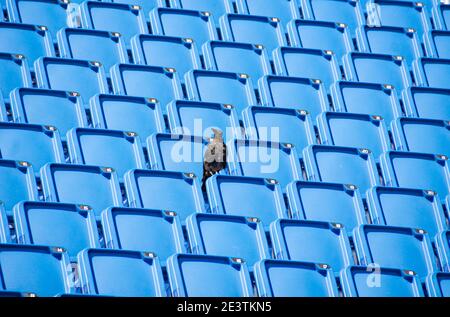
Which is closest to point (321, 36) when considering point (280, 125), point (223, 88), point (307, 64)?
point (307, 64)

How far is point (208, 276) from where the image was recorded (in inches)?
140

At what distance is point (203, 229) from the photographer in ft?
12.3

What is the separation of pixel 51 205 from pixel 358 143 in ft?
4.79

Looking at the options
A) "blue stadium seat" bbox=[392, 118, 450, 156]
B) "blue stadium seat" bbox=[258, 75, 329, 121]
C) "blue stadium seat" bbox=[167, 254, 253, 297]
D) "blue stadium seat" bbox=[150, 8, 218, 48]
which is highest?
"blue stadium seat" bbox=[150, 8, 218, 48]

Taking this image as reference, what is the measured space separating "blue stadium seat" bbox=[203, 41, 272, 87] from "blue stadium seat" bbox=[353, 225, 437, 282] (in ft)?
3.70

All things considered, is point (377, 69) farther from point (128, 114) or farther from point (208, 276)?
point (208, 276)

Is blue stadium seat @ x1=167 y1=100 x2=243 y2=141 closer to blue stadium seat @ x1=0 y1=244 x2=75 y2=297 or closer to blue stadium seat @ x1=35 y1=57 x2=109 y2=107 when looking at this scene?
blue stadium seat @ x1=35 y1=57 x2=109 y2=107

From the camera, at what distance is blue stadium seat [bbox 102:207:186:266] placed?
145 inches

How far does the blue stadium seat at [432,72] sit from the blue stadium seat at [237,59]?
0.74 metres

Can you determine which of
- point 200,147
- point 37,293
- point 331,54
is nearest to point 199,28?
point 331,54

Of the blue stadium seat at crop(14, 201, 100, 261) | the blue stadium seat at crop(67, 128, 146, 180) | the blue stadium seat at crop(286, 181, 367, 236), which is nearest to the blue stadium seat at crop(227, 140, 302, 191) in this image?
the blue stadium seat at crop(286, 181, 367, 236)

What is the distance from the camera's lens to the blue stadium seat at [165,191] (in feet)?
12.7

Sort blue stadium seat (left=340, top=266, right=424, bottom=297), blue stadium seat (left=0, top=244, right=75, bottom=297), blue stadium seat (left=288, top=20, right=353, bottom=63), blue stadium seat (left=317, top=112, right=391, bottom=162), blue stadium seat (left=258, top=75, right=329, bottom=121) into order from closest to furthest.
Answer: blue stadium seat (left=0, top=244, right=75, bottom=297)
blue stadium seat (left=340, top=266, right=424, bottom=297)
blue stadium seat (left=317, top=112, right=391, bottom=162)
blue stadium seat (left=258, top=75, right=329, bottom=121)
blue stadium seat (left=288, top=20, right=353, bottom=63)

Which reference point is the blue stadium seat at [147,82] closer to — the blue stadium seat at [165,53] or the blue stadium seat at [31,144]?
the blue stadium seat at [165,53]
